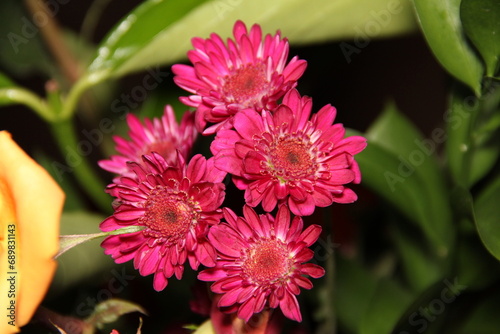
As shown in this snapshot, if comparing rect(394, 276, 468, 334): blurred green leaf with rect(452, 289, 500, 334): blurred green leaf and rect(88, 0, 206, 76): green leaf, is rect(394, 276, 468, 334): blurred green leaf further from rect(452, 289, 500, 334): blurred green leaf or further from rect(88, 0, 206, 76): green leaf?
rect(88, 0, 206, 76): green leaf

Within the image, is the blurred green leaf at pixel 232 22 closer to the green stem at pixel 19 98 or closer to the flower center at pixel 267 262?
the green stem at pixel 19 98

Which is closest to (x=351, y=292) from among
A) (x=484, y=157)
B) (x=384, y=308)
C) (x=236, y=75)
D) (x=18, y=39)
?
(x=384, y=308)

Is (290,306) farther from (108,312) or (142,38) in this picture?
(142,38)

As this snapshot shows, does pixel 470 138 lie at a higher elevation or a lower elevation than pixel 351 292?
higher

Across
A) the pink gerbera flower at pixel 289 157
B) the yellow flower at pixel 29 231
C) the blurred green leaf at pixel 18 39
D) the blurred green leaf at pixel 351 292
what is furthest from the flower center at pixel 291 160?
the blurred green leaf at pixel 18 39

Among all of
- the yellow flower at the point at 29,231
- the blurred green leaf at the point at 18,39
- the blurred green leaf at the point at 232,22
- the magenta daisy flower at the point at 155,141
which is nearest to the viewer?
the yellow flower at the point at 29,231

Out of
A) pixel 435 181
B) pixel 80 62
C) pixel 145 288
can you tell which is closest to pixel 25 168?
pixel 145 288

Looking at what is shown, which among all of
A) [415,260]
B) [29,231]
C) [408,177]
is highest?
[29,231]
